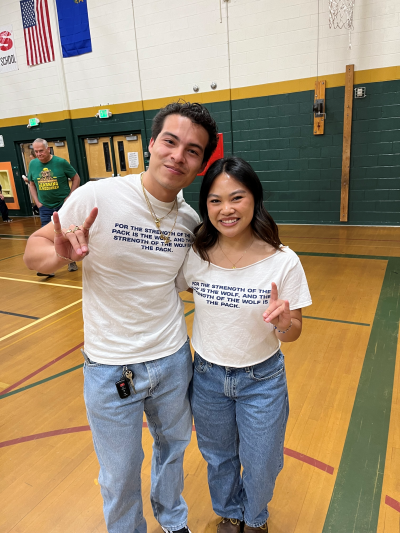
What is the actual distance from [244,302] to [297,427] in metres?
1.27

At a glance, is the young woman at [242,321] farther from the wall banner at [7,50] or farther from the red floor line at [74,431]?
the wall banner at [7,50]

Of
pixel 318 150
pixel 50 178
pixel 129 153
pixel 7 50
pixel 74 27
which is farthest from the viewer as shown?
pixel 7 50

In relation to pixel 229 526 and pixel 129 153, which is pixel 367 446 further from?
pixel 129 153

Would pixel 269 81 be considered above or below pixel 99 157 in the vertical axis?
above

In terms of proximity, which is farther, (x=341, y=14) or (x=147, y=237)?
(x=341, y=14)

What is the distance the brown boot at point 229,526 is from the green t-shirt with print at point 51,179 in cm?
470

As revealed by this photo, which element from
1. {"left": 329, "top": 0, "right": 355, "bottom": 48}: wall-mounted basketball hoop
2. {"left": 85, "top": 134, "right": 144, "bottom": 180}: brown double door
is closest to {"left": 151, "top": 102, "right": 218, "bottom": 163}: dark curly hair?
{"left": 329, "top": 0, "right": 355, "bottom": 48}: wall-mounted basketball hoop

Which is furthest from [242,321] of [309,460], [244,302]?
[309,460]

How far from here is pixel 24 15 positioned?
30.4 ft

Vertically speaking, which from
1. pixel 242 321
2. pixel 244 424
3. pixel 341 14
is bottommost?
pixel 244 424

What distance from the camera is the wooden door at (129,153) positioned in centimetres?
912

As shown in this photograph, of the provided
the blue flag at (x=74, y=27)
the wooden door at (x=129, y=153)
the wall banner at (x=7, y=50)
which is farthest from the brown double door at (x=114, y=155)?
the wall banner at (x=7, y=50)

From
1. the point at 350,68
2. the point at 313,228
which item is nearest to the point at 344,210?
the point at 313,228

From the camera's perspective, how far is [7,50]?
9906 mm
